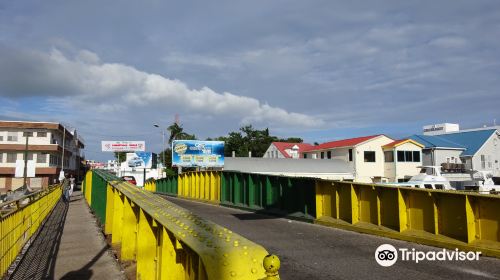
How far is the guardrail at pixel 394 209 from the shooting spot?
27.3 feet

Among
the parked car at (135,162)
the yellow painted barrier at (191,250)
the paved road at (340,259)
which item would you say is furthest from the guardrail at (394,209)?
the parked car at (135,162)

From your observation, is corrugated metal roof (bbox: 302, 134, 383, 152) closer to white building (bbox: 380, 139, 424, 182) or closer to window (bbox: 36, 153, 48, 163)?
white building (bbox: 380, 139, 424, 182)

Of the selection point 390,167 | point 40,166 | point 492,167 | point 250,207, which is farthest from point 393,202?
point 40,166

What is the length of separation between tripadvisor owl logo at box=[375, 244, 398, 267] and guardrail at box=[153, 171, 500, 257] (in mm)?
913

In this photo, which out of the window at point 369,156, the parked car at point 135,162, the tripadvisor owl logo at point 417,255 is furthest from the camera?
the parked car at point 135,162

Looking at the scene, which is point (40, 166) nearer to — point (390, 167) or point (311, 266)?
point (390, 167)

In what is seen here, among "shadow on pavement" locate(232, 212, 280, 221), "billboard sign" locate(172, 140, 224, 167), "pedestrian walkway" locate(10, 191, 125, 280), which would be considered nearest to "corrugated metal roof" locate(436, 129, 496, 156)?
"billboard sign" locate(172, 140, 224, 167)

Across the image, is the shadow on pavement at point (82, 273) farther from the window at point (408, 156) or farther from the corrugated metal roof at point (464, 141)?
the corrugated metal roof at point (464, 141)

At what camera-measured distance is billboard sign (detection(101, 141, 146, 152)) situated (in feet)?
288

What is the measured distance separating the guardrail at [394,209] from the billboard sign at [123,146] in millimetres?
75603

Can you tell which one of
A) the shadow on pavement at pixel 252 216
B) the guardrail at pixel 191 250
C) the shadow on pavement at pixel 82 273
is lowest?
the shadow on pavement at pixel 82 273

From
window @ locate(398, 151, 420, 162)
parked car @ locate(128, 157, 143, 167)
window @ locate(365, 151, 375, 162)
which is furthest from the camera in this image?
parked car @ locate(128, 157, 143, 167)

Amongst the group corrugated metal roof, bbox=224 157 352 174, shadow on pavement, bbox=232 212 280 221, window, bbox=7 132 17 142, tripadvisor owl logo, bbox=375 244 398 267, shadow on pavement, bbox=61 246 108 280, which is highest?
window, bbox=7 132 17 142

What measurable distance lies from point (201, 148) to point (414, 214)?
1694 inches
